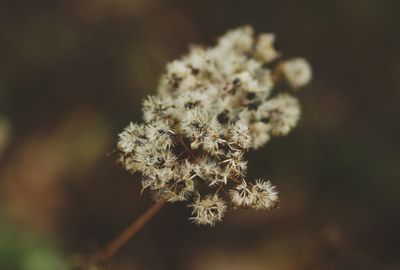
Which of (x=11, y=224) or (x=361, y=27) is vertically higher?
(x=361, y=27)

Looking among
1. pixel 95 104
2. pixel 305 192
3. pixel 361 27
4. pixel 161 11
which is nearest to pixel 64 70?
pixel 95 104

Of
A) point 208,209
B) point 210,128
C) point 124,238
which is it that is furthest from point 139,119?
point 208,209

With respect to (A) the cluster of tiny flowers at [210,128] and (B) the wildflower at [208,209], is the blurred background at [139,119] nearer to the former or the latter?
(A) the cluster of tiny flowers at [210,128]

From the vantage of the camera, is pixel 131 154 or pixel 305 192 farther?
pixel 305 192

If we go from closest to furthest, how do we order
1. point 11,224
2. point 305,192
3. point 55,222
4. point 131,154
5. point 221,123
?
point 131,154, point 221,123, point 11,224, point 55,222, point 305,192

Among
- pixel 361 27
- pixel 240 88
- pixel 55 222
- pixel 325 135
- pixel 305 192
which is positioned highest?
pixel 361 27

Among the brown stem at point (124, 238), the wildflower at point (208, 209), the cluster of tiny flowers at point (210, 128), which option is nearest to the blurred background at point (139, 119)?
the brown stem at point (124, 238)

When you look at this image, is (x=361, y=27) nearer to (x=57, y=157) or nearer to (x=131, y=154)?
(x=57, y=157)
